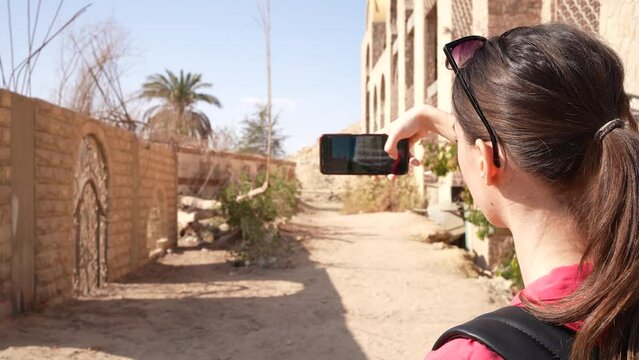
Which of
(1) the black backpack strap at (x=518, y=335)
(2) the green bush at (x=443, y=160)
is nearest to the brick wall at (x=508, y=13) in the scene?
(2) the green bush at (x=443, y=160)

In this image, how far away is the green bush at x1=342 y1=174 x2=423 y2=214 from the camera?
14.5 metres

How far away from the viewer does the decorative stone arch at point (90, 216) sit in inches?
257

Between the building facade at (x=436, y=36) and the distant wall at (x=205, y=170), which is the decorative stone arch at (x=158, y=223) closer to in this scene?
the distant wall at (x=205, y=170)

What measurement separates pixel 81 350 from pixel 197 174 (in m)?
11.5

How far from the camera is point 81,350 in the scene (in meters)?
4.57

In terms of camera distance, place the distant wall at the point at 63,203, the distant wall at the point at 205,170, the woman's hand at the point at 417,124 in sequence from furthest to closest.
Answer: the distant wall at the point at 205,170
the distant wall at the point at 63,203
the woman's hand at the point at 417,124

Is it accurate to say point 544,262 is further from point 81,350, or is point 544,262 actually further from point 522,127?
point 81,350

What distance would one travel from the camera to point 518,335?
0.74m

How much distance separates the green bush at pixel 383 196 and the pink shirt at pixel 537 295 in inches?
509

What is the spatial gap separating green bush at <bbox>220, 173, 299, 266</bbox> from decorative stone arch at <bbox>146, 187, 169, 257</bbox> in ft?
3.67

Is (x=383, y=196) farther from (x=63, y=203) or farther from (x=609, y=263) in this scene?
(x=609, y=263)

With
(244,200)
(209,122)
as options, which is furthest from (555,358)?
(209,122)

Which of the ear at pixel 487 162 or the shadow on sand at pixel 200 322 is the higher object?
the ear at pixel 487 162

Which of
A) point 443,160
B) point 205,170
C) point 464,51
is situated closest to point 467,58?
point 464,51
